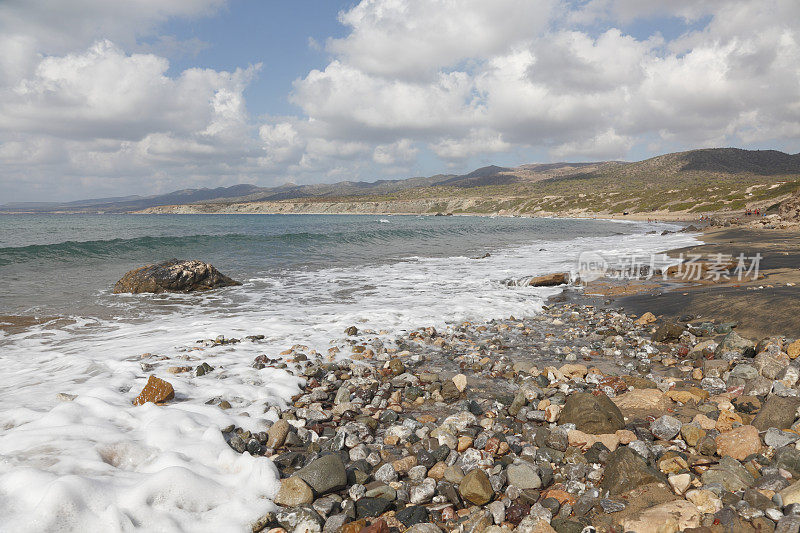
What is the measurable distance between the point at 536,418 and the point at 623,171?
19698 cm

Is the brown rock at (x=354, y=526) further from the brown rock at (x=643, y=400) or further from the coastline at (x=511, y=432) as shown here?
the brown rock at (x=643, y=400)

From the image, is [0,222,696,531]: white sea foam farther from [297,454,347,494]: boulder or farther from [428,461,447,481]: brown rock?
[428,461,447,481]: brown rock

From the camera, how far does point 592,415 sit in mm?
4938

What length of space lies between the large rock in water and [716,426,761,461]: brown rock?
57.1 feet

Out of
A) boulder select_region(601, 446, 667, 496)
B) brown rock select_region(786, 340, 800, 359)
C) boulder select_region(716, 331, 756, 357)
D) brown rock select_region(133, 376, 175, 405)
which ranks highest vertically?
brown rock select_region(786, 340, 800, 359)

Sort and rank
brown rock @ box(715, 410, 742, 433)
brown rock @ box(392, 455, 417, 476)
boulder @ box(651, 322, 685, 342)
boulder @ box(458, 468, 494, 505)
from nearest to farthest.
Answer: boulder @ box(458, 468, 494, 505) < brown rock @ box(392, 455, 417, 476) < brown rock @ box(715, 410, 742, 433) < boulder @ box(651, 322, 685, 342)

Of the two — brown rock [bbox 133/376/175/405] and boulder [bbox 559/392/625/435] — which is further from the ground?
boulder [bbox 559/392/625/435]

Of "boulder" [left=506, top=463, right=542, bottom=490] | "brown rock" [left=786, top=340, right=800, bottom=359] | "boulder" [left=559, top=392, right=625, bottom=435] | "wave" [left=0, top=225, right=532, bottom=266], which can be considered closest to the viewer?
"boulder" [left=506, top=463, right=542, bottom=490]

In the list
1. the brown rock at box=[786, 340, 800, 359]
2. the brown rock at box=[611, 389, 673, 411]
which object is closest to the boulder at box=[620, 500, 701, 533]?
the brown rock at box=[611, 389, 673, 411]

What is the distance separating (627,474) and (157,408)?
20.7ft

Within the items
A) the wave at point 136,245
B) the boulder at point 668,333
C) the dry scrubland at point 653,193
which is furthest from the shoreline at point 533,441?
the dry scrubland at point 653,193

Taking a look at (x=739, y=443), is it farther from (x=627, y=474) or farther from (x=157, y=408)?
(x=157, y=408)

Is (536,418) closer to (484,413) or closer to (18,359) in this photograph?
(484,413)

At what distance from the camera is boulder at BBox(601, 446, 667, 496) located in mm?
3783
